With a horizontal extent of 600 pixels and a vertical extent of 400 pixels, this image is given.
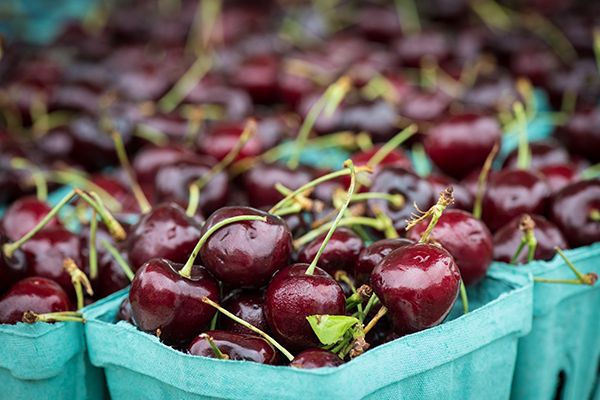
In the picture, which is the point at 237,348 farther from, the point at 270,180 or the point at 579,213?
the point at 579,213

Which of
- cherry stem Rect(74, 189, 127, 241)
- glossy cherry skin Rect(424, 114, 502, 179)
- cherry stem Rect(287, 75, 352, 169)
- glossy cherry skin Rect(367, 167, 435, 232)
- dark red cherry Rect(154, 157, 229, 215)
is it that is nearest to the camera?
cherry stem Rect(74, 189, 127, 241)

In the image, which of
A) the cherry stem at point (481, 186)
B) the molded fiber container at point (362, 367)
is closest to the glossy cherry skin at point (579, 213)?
the cherry stem at point (481, 186)

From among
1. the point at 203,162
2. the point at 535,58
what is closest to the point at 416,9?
the point at 535,58

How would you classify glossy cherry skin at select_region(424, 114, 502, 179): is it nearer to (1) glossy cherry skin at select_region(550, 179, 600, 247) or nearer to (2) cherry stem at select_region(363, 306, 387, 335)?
(1) glossy cherry skin at select_region(550, 179, 600, 247)

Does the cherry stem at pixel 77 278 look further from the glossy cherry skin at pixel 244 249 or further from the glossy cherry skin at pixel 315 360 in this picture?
the glossy cherry skin at pixel 315 360

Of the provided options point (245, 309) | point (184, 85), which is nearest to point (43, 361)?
point (245, 309)

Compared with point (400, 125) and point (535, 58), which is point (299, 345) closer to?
point (400, 125)

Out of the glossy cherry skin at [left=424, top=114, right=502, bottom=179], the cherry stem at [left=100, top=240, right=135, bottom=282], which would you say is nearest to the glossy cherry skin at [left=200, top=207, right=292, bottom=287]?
the cherry stem at [left=100, top=240, right=135, bottom=282]
